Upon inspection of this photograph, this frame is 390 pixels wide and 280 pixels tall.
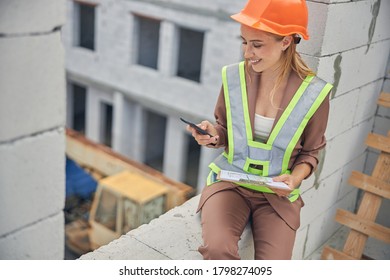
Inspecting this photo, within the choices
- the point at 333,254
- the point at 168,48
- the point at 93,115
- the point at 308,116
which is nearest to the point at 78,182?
the point at 168,48

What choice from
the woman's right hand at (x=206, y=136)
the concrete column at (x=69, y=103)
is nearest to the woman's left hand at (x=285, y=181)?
Result: the woman's right hand at (x=206, y=136)

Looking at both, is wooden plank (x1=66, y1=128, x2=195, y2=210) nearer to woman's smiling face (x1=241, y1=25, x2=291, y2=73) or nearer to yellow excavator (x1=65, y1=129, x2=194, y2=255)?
yellow excavator (x1=65, y1=129, x2=194, y2=255)

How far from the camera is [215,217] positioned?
100 inches

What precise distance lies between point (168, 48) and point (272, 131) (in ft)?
32.6

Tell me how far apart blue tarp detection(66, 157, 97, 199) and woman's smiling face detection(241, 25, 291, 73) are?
322 inches

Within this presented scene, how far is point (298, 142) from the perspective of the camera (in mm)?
2600

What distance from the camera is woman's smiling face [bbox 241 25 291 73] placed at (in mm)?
2369

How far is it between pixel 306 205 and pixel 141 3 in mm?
9812

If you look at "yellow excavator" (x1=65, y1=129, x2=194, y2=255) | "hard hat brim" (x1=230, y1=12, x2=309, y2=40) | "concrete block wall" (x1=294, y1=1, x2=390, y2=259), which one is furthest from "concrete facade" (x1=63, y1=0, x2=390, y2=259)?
"yellow excavator" (x1=65, y1=129, x2=194, y2=255)

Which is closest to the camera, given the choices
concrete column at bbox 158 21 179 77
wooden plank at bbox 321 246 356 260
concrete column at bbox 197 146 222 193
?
wooden plank at bbox 321 246 356 260

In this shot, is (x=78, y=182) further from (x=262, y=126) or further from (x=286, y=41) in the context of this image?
(x=286, y=41)

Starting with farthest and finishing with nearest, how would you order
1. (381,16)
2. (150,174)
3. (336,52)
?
(150,174), (381,16), (336,52)
